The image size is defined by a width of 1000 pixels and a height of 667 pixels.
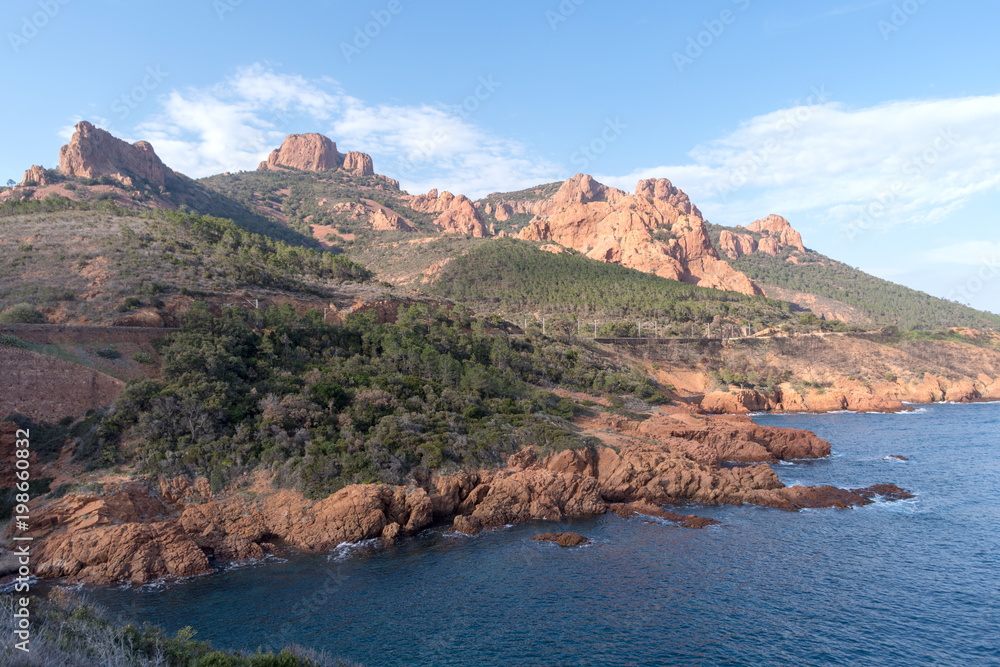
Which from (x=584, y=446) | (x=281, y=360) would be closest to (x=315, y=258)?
(x=281, y=360)

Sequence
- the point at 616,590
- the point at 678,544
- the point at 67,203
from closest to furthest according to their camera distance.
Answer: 1. the point at 616,590
2. the point at 678,544
3. the point at 67,203

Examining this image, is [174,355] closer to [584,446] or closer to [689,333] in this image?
[584,446]

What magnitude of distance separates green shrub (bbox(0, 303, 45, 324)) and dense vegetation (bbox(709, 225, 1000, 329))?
13698 centimetres

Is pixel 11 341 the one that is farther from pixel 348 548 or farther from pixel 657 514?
pixel 657 514

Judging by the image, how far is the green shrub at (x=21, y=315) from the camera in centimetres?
3159

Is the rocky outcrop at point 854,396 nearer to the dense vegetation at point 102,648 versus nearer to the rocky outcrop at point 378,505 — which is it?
the rocky outcrop at point 378,505

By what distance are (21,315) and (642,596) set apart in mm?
37200

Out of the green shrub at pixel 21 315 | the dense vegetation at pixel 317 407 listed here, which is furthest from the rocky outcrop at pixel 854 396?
the green shrub at pixel 21 315

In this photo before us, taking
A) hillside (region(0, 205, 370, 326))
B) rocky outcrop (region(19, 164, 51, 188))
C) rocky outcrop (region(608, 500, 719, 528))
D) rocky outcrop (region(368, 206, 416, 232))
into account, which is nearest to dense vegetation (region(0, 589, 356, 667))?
rocky outcrop (region(608, 500, 719, 528))

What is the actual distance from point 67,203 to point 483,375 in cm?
5631

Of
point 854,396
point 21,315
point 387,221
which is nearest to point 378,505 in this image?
point 21,315

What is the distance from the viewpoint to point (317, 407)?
102 feet

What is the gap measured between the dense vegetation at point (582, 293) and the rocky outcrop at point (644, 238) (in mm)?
11104

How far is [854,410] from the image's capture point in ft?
216
